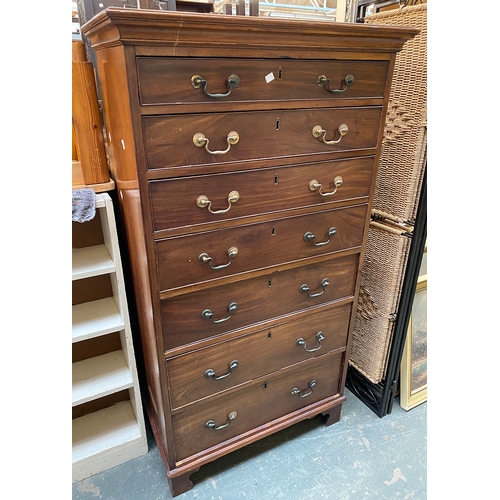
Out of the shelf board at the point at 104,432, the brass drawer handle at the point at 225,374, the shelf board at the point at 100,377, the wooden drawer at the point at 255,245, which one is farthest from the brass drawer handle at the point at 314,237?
the shelf board at the point at 104,432

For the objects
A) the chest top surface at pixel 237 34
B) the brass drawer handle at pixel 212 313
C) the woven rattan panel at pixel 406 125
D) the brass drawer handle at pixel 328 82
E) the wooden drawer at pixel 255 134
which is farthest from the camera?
the woven rattan panel at pixel 406 125

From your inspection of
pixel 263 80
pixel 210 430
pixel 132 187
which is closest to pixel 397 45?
pixel 263 80

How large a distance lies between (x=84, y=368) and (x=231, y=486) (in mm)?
643

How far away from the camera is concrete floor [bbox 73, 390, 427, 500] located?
4.15 feet

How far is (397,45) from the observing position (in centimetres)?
100

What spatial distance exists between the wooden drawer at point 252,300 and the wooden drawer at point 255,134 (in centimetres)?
35

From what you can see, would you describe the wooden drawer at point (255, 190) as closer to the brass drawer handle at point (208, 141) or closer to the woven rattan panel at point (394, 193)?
the brass drawer handle at point (208, 141)

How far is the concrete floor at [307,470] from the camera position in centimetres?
127

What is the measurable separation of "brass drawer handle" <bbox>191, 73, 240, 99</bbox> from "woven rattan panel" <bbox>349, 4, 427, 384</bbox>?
644mm

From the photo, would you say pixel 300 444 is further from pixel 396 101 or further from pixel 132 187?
pixel 396 101

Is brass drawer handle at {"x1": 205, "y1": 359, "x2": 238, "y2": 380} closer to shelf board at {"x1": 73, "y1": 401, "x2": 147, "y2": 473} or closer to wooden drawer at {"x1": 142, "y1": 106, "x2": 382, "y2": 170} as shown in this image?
shelf board at {"x1": 73, "y1": 401, "x2": 147, "y2": 473}

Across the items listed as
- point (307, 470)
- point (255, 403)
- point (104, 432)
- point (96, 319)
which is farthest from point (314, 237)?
point (104, 432)

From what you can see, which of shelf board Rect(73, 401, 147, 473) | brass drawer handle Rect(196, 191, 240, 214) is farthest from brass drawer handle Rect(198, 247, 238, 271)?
shelf board Rect(73, 401, 147, 473)

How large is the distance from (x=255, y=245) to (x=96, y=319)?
60 centimetres
